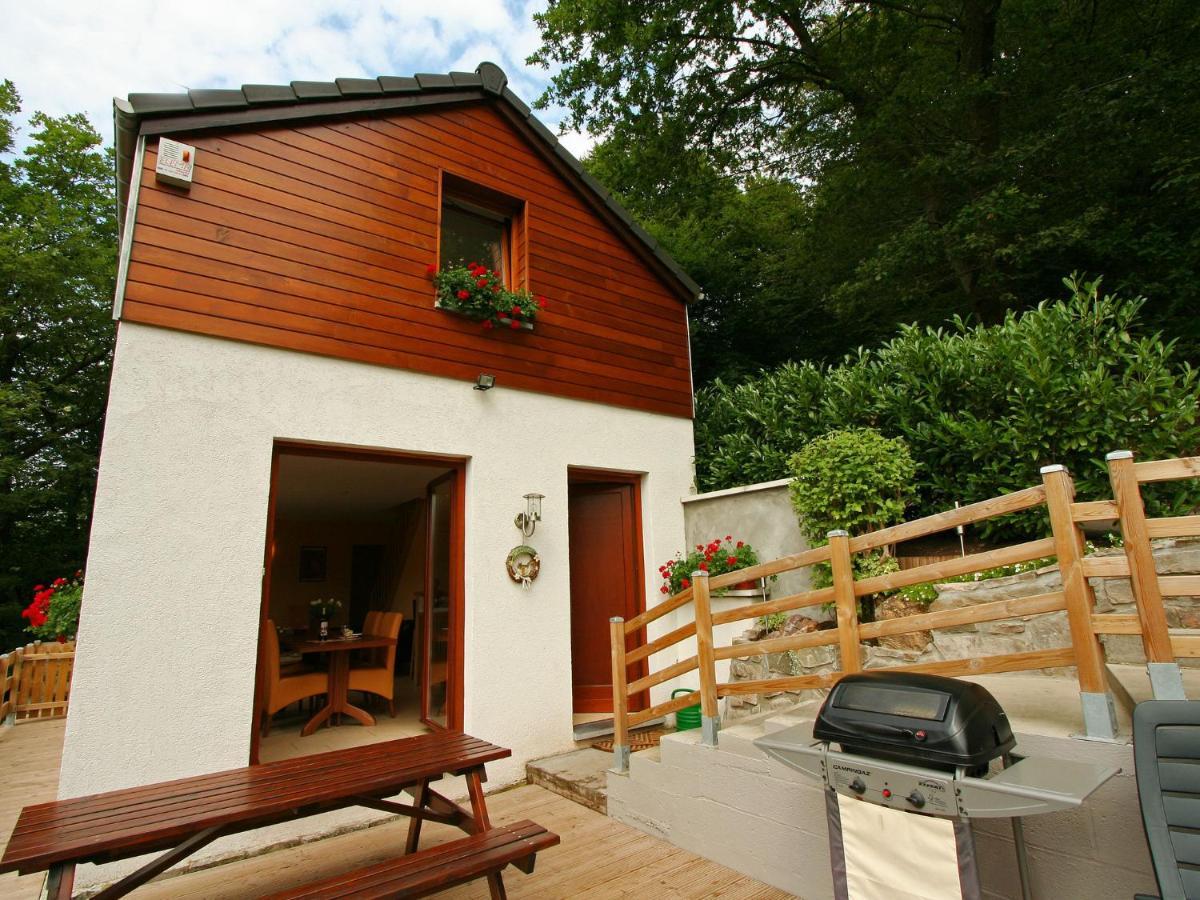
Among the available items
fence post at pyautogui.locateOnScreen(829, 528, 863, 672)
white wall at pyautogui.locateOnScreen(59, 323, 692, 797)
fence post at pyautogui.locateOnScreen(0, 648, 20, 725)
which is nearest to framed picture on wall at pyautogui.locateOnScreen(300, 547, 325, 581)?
fence post at pyautogui.locateOnScreen(0, 648, 20, 725)

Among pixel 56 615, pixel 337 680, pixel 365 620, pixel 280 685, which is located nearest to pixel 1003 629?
pixel 337 680

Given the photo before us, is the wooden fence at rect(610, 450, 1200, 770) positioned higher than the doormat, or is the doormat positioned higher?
the wooden fence at rect(610, 450, 1200, 770)

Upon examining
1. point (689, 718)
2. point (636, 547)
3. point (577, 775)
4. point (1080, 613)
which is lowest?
point (577, 775)

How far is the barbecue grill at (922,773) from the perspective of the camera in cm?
163

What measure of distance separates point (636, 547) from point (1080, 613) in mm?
3996

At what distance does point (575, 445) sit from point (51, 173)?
49.6 feet

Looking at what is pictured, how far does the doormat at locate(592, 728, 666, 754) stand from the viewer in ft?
15.5

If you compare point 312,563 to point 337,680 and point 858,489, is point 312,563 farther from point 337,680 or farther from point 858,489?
point 858,489

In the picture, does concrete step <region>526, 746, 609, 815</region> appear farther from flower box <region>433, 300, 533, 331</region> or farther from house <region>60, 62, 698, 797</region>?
flower box <region>433, 300, 533, 331</region>

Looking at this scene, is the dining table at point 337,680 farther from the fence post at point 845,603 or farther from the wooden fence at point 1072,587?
the fence post at point 845,603

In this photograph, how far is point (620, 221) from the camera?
6.23 metres

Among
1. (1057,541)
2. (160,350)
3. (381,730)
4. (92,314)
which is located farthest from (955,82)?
(92,314)

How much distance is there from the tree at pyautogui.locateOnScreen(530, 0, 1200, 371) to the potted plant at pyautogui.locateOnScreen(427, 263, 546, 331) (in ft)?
15.4

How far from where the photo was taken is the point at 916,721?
1.76 m
